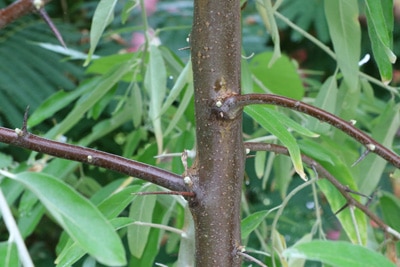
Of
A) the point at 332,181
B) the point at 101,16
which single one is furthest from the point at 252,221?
the point at 101,16

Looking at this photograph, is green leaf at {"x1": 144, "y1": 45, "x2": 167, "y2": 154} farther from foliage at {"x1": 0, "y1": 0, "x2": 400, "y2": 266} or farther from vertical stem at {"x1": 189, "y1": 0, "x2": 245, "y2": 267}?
vertical stem at {"x1": 189, "y1": 0, "x2": 245, "y2": 267}

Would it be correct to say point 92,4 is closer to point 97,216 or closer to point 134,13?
point 134,13

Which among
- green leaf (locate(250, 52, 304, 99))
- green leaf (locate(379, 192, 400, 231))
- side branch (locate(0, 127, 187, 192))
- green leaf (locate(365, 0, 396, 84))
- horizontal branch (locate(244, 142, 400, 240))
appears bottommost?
green leaf (locate(379, 192, 400, 231))

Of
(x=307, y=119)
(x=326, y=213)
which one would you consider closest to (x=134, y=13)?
(x=326, y=213)

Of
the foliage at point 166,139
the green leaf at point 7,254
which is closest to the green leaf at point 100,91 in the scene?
the foliage at point 166,139

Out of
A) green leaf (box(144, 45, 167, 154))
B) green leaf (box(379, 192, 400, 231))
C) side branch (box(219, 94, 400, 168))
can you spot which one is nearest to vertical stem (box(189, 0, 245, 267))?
side branch (box(219, 94, 400, 168))
